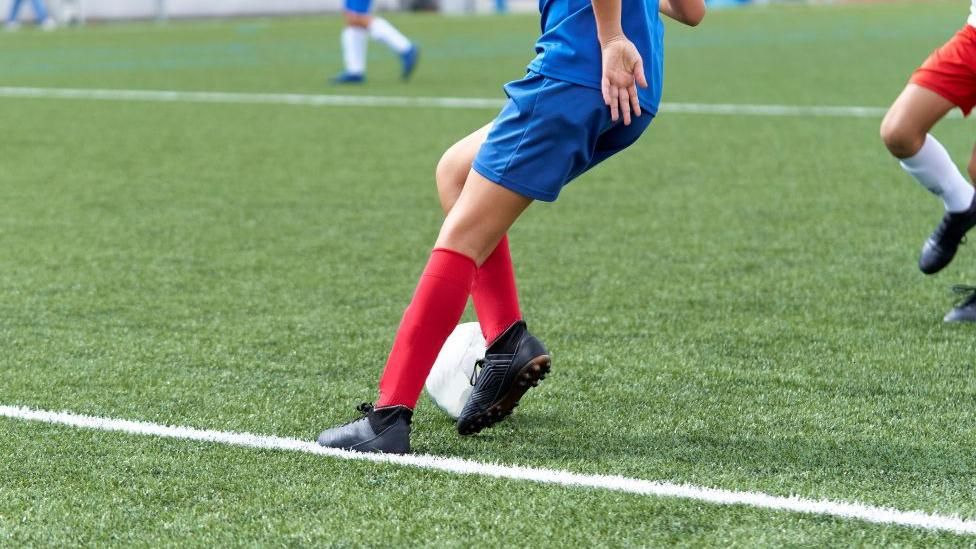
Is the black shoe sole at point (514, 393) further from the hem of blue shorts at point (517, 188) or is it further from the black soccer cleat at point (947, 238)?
the black soccer cleat at point (947, 238)

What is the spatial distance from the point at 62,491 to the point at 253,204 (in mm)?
4256

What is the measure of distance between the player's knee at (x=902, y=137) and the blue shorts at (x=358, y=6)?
382 inches

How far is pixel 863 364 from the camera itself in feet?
13.6

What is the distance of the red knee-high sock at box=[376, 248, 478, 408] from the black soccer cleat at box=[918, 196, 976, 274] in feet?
6.92

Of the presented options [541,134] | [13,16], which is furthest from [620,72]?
[13,16]

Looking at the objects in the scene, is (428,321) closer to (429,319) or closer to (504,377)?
(429,319)

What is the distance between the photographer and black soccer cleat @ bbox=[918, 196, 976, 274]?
189 inches

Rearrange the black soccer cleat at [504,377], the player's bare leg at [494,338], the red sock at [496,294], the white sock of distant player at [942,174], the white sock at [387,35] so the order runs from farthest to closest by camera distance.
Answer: the white sock at [387,35], the white sock of distant player at [942,174], the red sock at [496,294], the black soccer cleat at [504,377], the player's bare leg at [494,338]

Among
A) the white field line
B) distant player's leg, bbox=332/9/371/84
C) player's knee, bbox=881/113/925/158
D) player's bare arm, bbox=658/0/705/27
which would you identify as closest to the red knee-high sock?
player's bare arm, bbox=658/0/705/27

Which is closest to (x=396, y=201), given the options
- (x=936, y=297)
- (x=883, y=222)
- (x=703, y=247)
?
(x=703, y=247)

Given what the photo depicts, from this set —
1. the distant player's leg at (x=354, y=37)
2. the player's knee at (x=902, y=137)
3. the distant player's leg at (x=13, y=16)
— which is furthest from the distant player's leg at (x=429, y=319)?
the distant player's leg at (x=13, y=16)

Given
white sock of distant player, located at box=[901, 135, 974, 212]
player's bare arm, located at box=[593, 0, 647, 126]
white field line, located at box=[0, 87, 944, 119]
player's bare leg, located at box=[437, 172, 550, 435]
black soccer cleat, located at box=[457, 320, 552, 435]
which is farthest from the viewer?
white field line, located at box=[0, 87, 944, 119]

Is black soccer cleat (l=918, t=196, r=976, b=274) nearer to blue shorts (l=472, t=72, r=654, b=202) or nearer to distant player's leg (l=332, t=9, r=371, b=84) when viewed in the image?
blue shorts (l=472, t=72, r=654, b=202)

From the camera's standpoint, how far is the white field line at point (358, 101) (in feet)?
36.1
